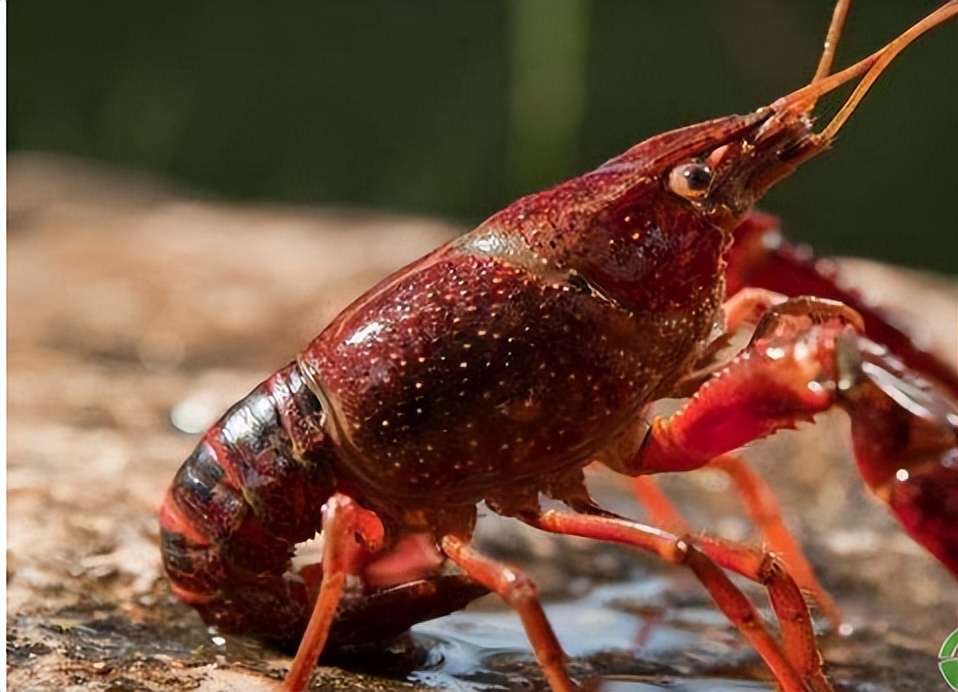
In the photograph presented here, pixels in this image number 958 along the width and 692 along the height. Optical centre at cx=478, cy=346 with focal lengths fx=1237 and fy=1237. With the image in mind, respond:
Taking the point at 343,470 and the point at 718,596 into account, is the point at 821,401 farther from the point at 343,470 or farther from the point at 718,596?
the point at 343,470

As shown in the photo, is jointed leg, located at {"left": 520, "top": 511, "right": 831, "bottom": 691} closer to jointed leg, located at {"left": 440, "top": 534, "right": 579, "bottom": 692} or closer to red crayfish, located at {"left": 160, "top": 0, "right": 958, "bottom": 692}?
red crayfish, located at {"left": 160, "top": 0, "right": 958, "bottom": 692}

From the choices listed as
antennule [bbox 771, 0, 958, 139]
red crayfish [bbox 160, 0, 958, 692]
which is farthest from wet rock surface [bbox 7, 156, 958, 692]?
antennule [bbox 771, 0, 958, 139]

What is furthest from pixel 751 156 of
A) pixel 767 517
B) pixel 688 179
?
pixel 767 517

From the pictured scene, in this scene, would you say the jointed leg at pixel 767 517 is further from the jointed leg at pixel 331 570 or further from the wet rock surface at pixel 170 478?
the jointed leg at pixel 331 570

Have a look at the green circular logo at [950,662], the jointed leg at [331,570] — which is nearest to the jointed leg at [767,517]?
the green circular logo at [950,662]

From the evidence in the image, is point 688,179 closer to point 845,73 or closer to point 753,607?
point 845,73

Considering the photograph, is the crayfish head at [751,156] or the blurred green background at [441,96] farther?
the blurred green background at [441,96]
